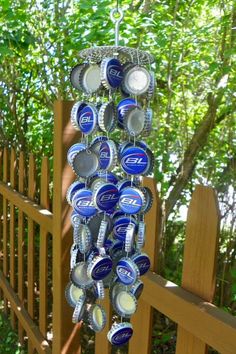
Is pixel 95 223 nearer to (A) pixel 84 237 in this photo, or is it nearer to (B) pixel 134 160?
(A) pixel 84 237

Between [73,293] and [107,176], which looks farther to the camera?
[73,293]

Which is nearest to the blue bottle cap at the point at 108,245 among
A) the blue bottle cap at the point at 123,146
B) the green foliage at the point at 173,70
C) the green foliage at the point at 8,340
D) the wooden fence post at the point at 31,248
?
the blue bottle cap at the point at 123,146

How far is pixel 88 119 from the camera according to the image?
99 centimetres

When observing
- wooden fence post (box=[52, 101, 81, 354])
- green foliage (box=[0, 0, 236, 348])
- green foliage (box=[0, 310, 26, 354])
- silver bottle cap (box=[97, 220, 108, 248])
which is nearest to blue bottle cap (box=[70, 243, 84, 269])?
silver bottle cap (box=[97, 220, 108, 248])

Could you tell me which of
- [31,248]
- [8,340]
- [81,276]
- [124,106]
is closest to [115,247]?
[81,276]

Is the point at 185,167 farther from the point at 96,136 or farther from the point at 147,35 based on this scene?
the point at 96,136

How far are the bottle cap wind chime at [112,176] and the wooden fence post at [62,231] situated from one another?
28.4 inches

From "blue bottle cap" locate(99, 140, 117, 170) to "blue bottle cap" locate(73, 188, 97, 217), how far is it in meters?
0.08

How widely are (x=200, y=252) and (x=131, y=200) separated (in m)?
0.33

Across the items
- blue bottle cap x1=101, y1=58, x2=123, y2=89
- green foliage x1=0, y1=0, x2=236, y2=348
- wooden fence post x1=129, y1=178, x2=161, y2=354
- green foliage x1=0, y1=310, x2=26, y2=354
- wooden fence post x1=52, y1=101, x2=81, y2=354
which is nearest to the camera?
blue bottle cap x1=101, y1=58, x2=123, y2=89

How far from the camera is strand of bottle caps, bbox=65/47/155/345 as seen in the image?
3.14 ft

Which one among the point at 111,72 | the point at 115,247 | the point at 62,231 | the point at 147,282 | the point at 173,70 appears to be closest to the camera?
the point at 111,72

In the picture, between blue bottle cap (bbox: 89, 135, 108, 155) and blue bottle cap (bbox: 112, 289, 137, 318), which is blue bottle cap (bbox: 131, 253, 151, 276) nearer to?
blue bottle cap (bbox: 112, 289, 137, 318)

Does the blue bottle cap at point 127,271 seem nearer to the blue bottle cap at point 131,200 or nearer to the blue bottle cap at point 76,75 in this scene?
the blue bottle cap at point 131,200
